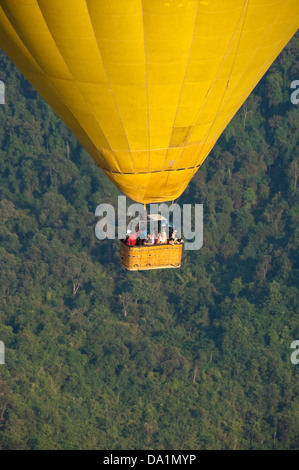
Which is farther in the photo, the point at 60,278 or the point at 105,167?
the point at 60,278

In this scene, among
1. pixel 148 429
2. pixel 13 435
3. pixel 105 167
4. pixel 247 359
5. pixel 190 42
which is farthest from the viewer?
pixel 247 359

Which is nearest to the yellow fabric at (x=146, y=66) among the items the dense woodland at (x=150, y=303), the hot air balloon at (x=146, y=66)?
the hot air balloon at (x=146, y=66)

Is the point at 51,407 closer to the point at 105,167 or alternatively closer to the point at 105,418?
the point at 105,418

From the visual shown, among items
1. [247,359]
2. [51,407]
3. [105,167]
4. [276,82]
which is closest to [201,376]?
[247,359]

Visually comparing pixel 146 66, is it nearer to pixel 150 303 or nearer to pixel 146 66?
pixel 146 66

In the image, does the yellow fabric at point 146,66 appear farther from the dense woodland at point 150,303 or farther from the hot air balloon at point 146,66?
the dense woodland at point 150,303

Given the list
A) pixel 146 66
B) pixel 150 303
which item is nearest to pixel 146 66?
pixel 146 66

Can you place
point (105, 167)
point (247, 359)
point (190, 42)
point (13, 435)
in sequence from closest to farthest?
point (190, 42) → point (105, 167) → point (13, 435) → point (247, 359)
